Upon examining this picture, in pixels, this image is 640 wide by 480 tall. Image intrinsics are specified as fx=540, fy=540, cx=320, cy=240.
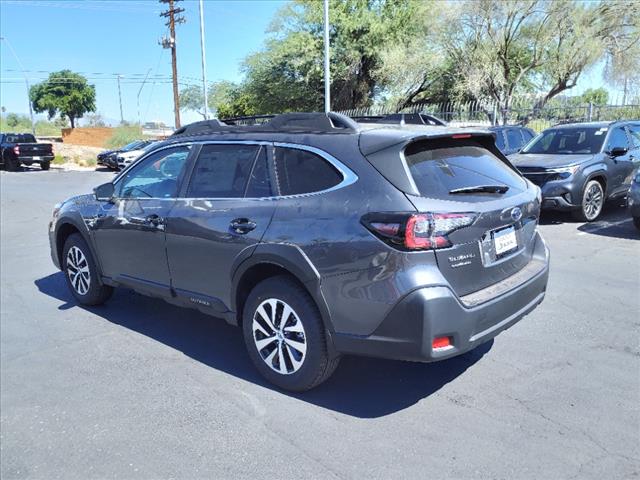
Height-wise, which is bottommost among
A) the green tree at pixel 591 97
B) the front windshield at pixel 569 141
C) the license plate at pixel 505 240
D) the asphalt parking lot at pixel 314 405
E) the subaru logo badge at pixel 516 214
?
the asphalt parking lot at pixel 314 405

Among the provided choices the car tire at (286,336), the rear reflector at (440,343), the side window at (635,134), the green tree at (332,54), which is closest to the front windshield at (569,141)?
the side window at (635,134)

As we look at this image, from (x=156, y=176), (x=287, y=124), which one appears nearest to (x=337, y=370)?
(x=287, y=124)

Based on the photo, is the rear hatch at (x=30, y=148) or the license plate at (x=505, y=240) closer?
the license plate at (x=505, y=240)

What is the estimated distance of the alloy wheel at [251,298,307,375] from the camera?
11.6ft

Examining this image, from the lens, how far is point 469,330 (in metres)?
3.14

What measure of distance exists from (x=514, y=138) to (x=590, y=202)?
3.50 meters

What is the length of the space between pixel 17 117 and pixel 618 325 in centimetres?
12799

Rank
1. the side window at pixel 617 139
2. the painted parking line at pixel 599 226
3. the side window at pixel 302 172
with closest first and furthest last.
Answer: the side window at pixel 302 172
the painted parking line at pixel 599 226
the side window at pixel 617 139

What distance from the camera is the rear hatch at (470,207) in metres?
3.10

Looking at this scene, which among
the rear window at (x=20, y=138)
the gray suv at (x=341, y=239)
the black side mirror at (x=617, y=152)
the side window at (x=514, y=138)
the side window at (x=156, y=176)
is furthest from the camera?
the rear window at (x=20, y=138)

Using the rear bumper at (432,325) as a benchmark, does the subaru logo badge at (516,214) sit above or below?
above

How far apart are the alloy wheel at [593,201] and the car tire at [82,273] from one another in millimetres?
7758

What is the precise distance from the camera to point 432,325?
2973 mm

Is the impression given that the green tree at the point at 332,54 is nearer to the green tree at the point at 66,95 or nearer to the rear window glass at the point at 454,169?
the rear window glass at the point at 454,169
